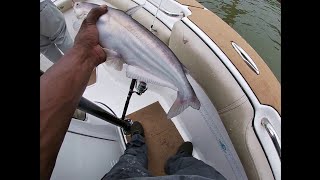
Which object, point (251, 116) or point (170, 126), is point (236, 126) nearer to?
point (251, 116)

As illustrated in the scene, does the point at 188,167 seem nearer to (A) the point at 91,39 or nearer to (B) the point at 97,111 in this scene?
(B) the point at 97,111

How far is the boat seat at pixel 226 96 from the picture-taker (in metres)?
2.10

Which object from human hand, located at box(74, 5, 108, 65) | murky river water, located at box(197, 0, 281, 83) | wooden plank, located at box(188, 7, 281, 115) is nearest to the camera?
human hand, located at box(74, 5, 108, 65)

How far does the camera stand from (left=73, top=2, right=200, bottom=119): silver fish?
186 centimetres

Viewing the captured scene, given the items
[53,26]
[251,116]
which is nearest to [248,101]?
[251,116]

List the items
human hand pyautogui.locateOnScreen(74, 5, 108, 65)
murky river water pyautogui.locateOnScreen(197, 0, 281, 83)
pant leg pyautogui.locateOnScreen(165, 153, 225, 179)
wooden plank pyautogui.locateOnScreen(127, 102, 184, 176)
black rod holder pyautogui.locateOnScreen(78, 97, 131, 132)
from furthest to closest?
murky river water pyautogui.locateOnScreen(197, 0, 281, 83) → wooden plank pyautogui.locateOnScreen(127, 102, 184, 176) → pant leg pyautogui.locateOnScreen(165, 153, 225, 179) → black rod holder pyautogui.locateOnScreen(78, 97, 131, 132) → human hand pyautogui.locateOnScreen(74, 5, 108, 65)

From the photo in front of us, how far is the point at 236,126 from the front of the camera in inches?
87.7

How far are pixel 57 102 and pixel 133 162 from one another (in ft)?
3.70

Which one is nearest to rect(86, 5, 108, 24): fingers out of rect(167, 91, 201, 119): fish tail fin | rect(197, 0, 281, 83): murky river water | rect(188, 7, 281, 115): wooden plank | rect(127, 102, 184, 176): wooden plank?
rect(167, 91, 201, 119): fish tail fin

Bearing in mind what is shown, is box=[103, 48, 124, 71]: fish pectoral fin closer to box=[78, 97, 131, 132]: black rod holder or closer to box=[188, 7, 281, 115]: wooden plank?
box=[78, 97, 131, 132]: black rod holder

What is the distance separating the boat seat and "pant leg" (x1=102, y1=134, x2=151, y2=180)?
2.11ft

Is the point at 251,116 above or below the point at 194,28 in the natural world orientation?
below

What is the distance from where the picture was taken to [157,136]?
285cm
